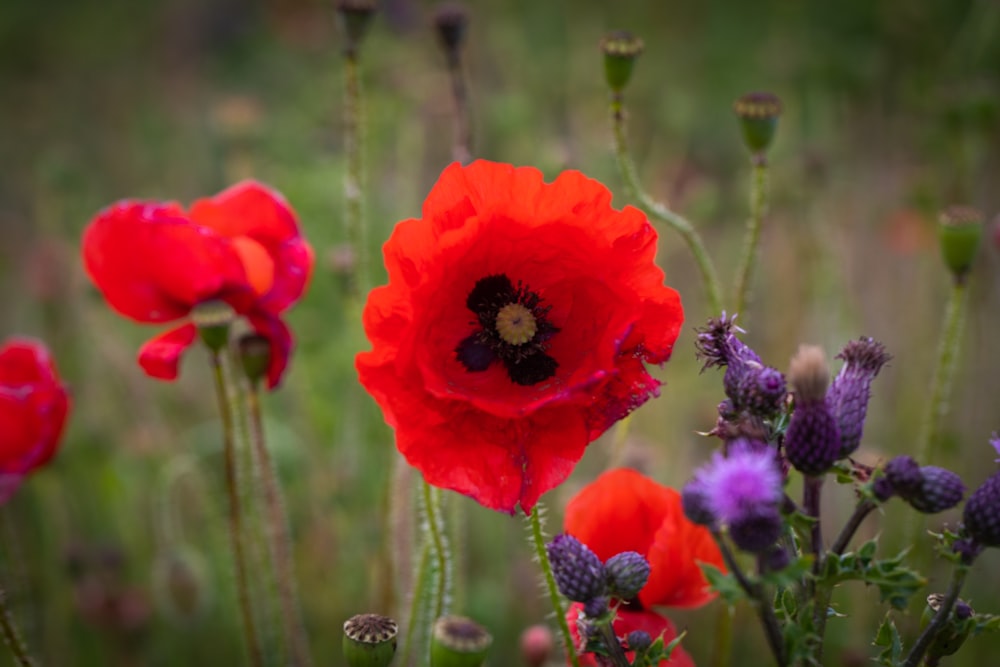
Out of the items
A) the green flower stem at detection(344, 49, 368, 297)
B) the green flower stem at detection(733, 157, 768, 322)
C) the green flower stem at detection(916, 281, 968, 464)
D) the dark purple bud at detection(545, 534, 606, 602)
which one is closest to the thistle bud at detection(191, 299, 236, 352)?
the green flower stem at detection(344, 49, 368, 297)

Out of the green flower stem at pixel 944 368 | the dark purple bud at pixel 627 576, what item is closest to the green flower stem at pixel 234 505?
the dark purple bud at pixel 627 576

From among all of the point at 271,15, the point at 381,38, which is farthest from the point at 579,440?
the point at 271,15

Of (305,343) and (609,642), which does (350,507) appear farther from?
(609,642)

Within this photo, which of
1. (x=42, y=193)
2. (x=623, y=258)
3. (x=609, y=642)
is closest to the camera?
(x=609, y=642)

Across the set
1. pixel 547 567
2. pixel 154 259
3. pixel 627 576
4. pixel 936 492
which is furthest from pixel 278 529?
pixel 936 492

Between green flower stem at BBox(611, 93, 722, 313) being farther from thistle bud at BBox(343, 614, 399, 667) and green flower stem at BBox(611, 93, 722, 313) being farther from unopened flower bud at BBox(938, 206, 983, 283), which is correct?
thistle bud at BBox(343, 614, 399, 667)

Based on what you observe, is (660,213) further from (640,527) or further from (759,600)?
(759,600)

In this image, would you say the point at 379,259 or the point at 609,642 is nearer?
the point at 609,642
